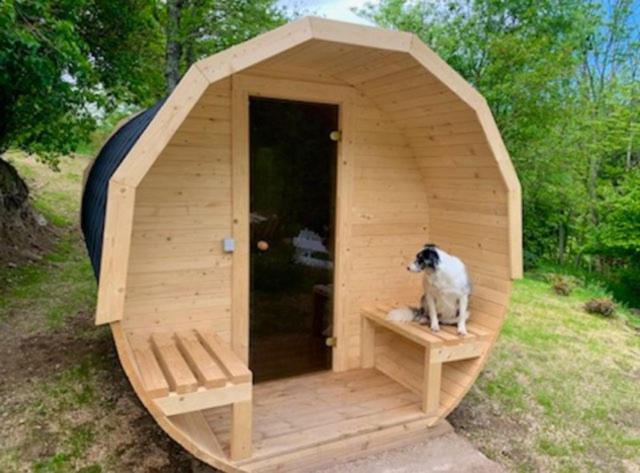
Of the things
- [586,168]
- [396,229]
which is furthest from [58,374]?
[586,168]

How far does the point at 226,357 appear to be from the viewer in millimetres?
2775

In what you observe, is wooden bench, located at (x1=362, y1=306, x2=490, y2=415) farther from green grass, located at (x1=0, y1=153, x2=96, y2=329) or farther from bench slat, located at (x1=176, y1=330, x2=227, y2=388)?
green grass, located at (x1=0, y1=153, x2=96, y2=329)

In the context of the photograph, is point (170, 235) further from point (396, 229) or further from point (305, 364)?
point (396, 229)

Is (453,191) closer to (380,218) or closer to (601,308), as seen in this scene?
(380,218)

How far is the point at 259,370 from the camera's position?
3691 millimetres

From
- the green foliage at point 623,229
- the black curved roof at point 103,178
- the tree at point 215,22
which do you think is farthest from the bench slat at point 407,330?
the green foliage at point 623,229

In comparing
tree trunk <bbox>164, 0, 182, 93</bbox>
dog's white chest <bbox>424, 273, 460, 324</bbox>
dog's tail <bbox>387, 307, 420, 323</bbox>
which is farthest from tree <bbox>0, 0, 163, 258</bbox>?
dog's white chest <bbox>424, 273, 460, 324</bbox>

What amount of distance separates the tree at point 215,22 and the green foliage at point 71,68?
1.65ft

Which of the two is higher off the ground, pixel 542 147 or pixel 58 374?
pixel 542 147

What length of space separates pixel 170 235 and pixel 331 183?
1.31 metres

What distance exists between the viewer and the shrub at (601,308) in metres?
6.88

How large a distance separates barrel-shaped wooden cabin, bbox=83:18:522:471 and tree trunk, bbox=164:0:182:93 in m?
5.03

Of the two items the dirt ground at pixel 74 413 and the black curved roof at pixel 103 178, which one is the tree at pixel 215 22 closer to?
the black curved roof at pixel 103 178

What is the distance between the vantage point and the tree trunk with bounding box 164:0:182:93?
26.0 feet
